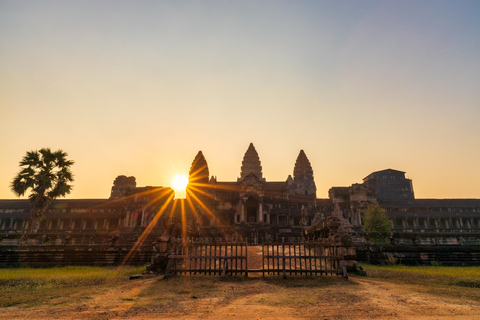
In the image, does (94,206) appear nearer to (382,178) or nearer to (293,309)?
(293,309)

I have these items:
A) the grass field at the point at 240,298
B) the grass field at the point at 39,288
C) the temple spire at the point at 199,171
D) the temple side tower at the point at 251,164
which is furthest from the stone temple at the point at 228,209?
the grass field at the point at 240,298

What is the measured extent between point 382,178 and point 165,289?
3005 inches

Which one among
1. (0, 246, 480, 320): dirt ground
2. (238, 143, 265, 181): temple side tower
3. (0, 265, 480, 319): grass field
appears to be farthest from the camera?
(238, 143, 265, 181): temple side tower

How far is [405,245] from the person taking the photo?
53.0 feet

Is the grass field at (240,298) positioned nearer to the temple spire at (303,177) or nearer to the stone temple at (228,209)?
the stone temple at (228,209)

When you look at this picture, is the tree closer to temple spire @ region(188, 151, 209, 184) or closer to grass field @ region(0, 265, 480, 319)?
grass field @ region(0, 265, 480, 319)

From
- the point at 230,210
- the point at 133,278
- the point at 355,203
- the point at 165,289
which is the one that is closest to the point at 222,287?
the point at 165,289

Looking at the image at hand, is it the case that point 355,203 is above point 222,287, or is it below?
above

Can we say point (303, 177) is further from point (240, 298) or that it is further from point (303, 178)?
point (240, 298)

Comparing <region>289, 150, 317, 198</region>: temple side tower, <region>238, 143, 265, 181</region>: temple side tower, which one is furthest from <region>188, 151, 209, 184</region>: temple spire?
<region>289, 150, 317, 198</region>: temple side tower

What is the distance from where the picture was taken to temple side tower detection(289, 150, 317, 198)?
2264 inches

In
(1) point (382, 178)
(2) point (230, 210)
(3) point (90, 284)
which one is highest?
(1) point (382, 178)

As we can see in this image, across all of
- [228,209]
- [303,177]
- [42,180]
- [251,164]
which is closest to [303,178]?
[303,177]

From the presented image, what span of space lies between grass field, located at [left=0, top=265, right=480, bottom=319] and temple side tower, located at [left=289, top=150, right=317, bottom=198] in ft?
157
